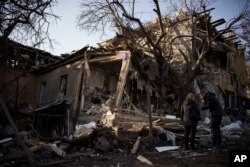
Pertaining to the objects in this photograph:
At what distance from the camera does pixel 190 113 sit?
8.34 metres

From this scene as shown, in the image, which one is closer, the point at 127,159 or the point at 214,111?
the point at 127,159

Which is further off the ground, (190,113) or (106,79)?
(106,79)

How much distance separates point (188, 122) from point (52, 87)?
11889 mm

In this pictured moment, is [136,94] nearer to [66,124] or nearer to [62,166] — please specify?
[66,124]

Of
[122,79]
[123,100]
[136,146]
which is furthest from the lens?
[123,100]

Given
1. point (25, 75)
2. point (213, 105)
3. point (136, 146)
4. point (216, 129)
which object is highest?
point (25, 75)

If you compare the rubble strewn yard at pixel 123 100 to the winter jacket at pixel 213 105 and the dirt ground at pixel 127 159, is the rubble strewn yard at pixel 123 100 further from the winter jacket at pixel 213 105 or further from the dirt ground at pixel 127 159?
the winter jacket at pixel 213 105

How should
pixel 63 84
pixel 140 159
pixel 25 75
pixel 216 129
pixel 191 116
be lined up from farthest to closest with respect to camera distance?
pixel 25 75
pixel 63 84
pixel 216 129
pixel 191 116
pixel 140 159

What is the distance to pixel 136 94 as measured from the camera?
16594 millimetres

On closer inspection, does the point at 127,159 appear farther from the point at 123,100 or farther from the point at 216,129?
the point at 123,100

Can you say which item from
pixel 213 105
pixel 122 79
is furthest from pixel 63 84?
pixel 213 105

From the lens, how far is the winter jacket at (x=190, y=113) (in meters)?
8.28

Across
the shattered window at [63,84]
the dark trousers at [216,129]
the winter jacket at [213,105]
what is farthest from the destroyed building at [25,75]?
the dark trousers at [216,129]

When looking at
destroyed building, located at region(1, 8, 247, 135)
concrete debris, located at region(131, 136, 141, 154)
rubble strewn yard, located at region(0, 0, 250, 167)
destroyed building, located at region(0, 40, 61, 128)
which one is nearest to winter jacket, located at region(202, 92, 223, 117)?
rubble strewn yard, located at region(0, 0, 250, 167)
